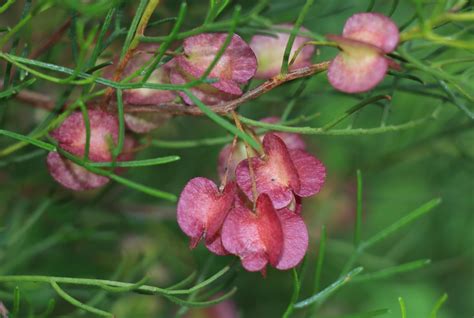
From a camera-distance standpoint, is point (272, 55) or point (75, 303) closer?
point (75, 303)

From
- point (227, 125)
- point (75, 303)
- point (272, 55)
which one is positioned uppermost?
point (272, 55)

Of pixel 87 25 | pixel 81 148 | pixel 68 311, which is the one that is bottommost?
pixel 68 311

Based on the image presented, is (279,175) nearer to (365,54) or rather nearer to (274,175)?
(274,175)

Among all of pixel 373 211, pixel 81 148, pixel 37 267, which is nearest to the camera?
pixel 81 148

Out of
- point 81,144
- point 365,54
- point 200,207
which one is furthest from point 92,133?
point 365,54

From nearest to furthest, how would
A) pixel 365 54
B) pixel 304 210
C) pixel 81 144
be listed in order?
pixel 365 54
pixel 81 144
pixel 304 210

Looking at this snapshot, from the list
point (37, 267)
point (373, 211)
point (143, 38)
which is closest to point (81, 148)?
point (143, 38)

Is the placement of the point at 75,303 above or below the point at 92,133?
below

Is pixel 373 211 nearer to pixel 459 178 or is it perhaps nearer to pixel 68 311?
pixel 459 178
